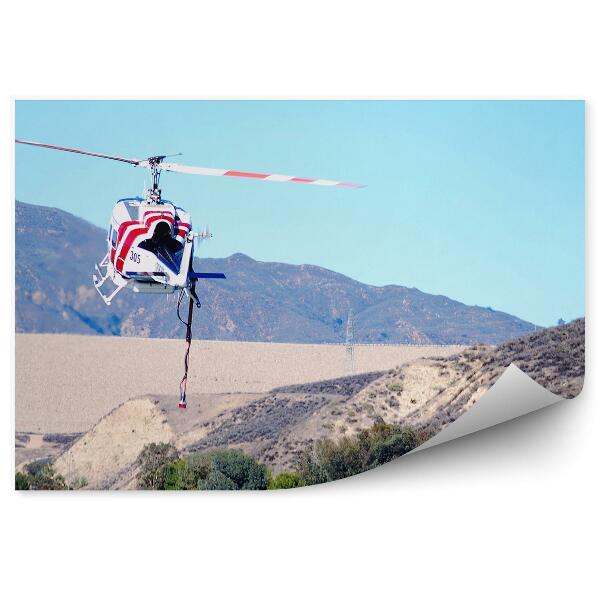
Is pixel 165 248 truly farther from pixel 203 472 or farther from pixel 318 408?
pixel 318 408

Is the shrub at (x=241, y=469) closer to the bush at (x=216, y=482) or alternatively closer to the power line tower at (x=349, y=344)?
the bush at (x=216, y=482)

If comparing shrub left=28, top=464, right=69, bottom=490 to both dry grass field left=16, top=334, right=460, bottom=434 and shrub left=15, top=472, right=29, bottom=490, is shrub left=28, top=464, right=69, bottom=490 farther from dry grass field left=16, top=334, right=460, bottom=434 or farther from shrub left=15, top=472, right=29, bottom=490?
dry grass field left=16, top=334, right=460, bottom=434

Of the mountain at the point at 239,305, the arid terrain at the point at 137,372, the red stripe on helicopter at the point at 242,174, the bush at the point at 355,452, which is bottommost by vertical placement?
the bush at the point at 355,452

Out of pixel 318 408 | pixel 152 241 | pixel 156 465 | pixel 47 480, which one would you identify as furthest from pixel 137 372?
pixel 152 241

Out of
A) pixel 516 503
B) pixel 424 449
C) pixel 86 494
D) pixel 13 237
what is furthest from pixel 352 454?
pixel 13 237

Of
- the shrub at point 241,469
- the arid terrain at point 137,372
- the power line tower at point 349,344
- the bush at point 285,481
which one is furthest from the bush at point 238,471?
the power line tower at point 349,344

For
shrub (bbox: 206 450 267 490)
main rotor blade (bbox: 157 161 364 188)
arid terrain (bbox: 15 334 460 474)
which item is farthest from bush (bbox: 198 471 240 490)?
main rotor blade (bbox: 157 161 364 188)
